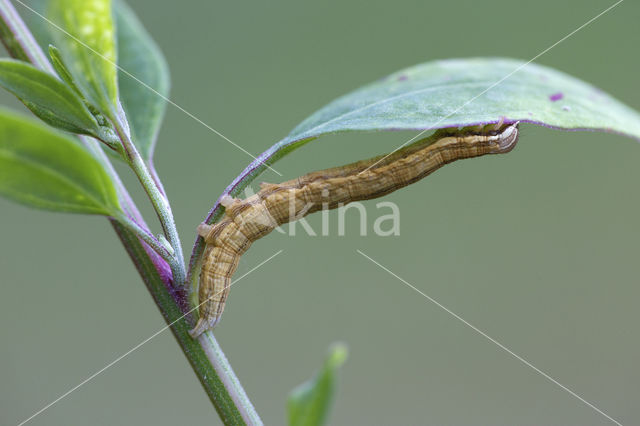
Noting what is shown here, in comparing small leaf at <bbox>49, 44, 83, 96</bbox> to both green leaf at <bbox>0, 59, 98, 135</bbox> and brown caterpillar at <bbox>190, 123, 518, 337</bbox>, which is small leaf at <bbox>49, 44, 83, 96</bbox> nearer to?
green leaf at <bbox>0, 59, 98, 135</bbox>

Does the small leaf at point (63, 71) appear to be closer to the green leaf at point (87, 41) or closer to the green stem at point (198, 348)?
the green leaf at point (87, 41)

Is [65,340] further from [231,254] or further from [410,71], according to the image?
[410,71]

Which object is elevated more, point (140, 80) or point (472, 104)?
point (140, 80)

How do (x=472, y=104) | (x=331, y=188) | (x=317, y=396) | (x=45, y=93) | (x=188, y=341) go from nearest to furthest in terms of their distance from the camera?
(x=317, y=396) < (x=45, y=93) < (x=188, y=341) < (x=472, y=104) < (x=331, y=188)

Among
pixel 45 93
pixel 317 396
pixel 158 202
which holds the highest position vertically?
pixel 45 93

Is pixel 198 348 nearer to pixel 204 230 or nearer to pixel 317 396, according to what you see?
pixel 204 230

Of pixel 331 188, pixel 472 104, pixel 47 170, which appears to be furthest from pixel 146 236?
pixel 331 188

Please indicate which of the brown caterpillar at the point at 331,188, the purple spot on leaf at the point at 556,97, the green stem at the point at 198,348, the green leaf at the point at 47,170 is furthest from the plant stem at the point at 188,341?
the purple spot on leaf at the point at 556,97
